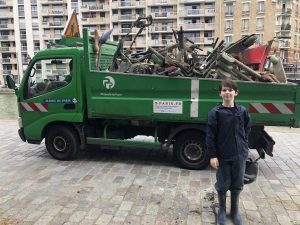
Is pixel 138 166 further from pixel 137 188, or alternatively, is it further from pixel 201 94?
pixel 201 94

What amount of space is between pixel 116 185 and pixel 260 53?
3632 millimetres

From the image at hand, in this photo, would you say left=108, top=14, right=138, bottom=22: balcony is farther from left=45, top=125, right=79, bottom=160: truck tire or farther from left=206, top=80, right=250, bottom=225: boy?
left=206, top=80, right=250, bottom=225: boy

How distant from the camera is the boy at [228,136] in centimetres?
360

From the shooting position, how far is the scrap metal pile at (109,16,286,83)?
225 inches

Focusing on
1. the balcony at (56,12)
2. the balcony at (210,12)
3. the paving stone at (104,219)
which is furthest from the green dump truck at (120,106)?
the balcony at (56,12)

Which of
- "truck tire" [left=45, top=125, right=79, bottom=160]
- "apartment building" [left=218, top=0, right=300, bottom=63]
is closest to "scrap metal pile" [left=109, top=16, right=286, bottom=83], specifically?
"truck tire" [left=45, top=125, right=79, bottom=160]

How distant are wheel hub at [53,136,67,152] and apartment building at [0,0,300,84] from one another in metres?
45.4

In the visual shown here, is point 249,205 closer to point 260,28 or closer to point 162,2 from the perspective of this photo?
point 260,28

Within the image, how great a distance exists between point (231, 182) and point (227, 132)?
0.68 meters

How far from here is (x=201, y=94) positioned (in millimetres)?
5691

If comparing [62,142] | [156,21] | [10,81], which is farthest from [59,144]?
[156,21]

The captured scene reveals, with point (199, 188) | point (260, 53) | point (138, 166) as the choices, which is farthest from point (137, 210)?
point (260, 53)

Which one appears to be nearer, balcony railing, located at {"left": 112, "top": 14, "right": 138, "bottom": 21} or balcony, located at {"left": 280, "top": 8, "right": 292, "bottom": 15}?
balcony, located at {"left": 280, "top": 8, "right": 292, "bottom": 15}

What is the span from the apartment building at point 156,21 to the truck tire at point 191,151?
4578cm
